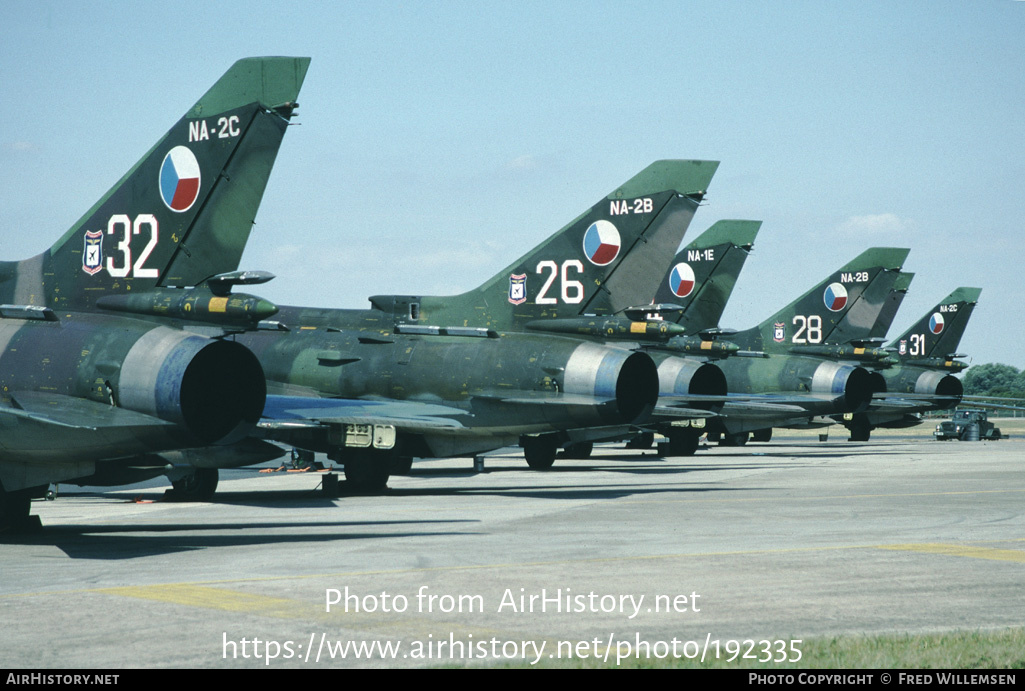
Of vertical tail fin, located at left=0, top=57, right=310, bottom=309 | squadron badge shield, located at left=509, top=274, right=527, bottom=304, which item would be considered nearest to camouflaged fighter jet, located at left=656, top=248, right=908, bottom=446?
squadron badge shield, located at left=509, top=274, right=527, bottom=304

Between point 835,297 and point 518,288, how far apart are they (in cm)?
3012

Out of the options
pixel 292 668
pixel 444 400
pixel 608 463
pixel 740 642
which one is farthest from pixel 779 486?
pixel 292 668

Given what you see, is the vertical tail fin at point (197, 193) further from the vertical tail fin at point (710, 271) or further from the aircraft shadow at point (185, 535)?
the vertical tail fin at point (710, 271)

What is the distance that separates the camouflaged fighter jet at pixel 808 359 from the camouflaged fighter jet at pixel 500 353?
20542 mm

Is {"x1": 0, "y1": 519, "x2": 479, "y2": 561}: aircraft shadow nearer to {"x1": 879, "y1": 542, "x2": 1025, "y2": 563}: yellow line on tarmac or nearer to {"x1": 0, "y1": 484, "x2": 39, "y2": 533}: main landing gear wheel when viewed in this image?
{"x1": 0, "y1": 484, "x2": 39, "y2": 533}: main landing gear wheel

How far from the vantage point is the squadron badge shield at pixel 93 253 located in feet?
54.5

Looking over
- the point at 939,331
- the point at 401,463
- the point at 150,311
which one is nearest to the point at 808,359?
the point at 939,331

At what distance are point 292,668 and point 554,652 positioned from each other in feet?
6.16

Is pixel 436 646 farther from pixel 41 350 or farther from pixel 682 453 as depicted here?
pixel 682 453

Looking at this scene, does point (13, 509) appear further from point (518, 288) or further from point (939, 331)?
point (939, 331)

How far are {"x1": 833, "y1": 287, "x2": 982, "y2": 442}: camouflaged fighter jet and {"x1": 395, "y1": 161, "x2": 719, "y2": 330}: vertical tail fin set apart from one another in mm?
34611

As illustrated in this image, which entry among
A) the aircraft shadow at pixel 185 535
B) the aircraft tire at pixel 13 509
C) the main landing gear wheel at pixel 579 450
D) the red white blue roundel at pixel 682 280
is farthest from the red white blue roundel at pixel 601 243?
the red white blue roundel at pixel 682 280

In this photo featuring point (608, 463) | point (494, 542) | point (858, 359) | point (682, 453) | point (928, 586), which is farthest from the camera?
point (858, 359)
